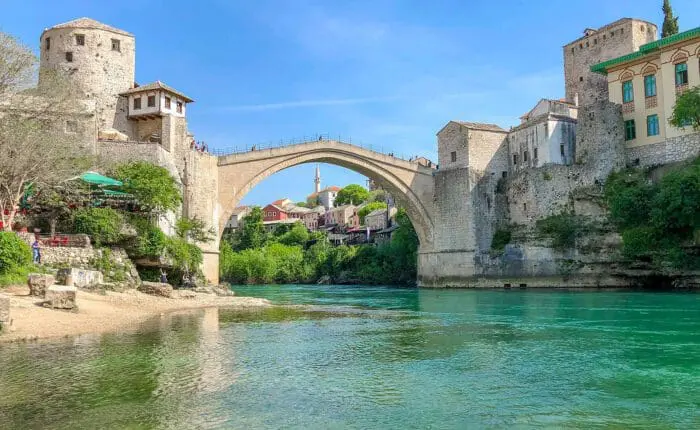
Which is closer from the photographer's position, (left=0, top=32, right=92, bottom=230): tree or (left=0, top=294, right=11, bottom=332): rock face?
(left=0, top=294, right=11, bottom=332): rock face

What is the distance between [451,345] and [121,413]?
7108mm

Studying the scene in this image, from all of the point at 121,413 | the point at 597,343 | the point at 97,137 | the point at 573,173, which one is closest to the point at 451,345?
the point at 597,343

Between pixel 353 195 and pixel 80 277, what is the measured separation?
7910 cm

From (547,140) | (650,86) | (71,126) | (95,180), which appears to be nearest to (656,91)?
(650,86)

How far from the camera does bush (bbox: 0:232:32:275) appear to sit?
616 inches

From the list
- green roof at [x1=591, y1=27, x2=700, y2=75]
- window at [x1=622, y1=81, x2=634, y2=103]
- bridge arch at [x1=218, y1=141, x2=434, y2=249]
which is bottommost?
bridge arch at [x1=218, y1=141, x2=434, y2=249]

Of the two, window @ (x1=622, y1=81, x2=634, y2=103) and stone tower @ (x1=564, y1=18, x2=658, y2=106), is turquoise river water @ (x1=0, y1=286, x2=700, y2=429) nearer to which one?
window @ (x1=622, y1=81, x2=634, y2=103)

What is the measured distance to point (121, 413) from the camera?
680 centimetres

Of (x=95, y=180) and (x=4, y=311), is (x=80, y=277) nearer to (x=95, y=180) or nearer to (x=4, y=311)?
(x=95, y=180)

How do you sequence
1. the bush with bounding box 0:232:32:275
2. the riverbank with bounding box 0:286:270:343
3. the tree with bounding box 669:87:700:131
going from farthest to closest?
the tree with bounding box 669:87:700:131 < the bush with bounding box 0:232:32:275 < the riverbank with bounding box 0:286:270:343

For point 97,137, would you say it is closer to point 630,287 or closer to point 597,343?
point 597,343

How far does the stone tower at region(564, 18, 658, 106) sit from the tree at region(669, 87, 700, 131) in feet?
44.9

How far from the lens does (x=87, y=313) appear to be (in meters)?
14.4

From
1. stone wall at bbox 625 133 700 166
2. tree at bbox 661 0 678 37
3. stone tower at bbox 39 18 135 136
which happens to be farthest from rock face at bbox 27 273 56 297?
tree at bbox 661 0 678 37
